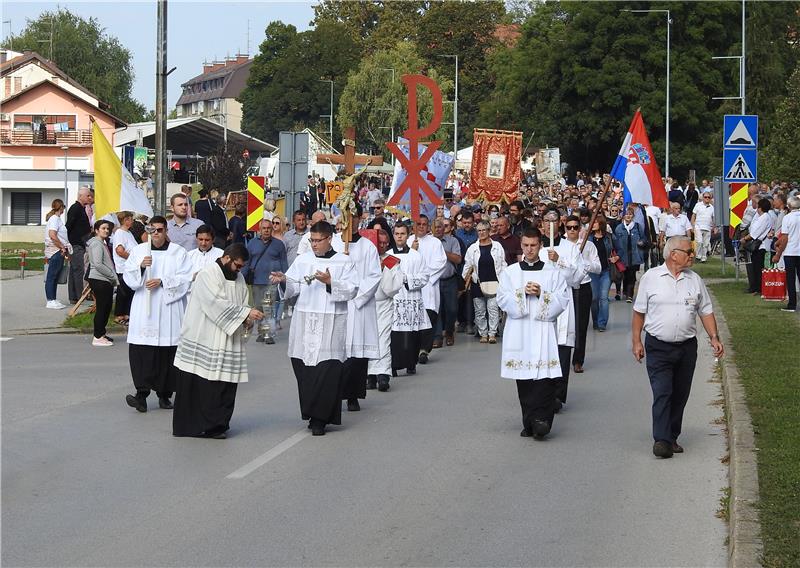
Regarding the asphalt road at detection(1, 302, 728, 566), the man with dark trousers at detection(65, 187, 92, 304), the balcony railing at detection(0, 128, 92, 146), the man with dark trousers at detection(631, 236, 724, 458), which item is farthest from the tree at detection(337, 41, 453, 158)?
the man with dark trousers at detection(631, 236, 724, 458)

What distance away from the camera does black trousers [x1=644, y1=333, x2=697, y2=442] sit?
10.5 meters

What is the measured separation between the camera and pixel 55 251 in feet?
76.5

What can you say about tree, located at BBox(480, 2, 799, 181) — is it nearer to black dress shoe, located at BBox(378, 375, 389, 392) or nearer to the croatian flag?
the croatian flag

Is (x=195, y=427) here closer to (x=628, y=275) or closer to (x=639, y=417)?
(x=639, y=417)

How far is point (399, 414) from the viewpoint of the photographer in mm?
12812

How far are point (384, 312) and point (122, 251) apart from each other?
348cm

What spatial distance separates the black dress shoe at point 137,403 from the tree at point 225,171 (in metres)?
42.7

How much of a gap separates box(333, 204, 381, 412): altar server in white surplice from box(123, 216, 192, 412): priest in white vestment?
153cm

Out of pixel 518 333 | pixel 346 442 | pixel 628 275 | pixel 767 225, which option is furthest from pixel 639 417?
pixel 628 275

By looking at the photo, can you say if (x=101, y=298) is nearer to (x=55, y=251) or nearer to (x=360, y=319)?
(x=55, y=251)

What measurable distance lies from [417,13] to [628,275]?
80.5m

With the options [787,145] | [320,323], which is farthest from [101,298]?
[787,145]

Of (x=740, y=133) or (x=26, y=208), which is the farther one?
(x=26, y=208)

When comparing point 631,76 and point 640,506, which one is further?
point 631,76
